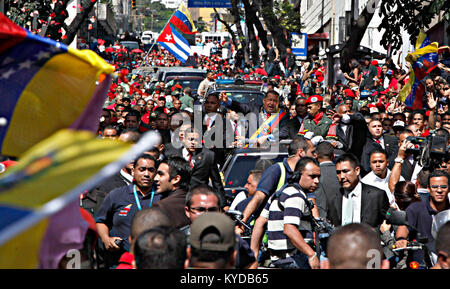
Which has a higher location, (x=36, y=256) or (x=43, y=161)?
(x=43, y=161)

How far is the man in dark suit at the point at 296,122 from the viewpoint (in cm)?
1128

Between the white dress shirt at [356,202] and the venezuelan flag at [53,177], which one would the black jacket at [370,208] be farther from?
the venezuelan flag at [53,177]

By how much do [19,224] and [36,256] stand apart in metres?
0.56

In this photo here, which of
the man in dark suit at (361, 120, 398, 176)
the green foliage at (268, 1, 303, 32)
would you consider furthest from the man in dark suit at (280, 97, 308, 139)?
the green foliage at (268, 1, 303, 32)

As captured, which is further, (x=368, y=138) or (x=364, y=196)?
(x=368, y=138)

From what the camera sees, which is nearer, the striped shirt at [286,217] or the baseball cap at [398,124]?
the striped shirt at [286,217]

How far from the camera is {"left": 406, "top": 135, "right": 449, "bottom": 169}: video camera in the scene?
282 inches

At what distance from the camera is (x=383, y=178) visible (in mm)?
8203

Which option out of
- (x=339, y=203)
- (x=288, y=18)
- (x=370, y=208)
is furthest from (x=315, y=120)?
(x=288, y=18)

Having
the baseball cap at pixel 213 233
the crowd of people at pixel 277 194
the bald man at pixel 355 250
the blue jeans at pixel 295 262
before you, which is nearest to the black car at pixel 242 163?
the crowd of people at pixel 277 194

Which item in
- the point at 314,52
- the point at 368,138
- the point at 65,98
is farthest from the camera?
the point at 314,52
